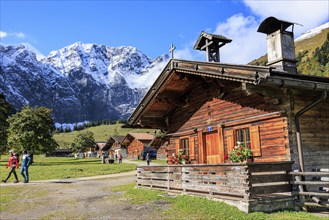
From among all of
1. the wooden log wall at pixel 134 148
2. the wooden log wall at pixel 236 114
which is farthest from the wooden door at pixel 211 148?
the wooden log wall at pixel 134 148

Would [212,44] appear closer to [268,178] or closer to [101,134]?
[268,178]

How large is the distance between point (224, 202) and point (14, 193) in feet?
35.1

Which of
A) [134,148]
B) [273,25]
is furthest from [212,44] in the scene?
[134,148]

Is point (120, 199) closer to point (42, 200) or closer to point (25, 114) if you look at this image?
point (42, 200)

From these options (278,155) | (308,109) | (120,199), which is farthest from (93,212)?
(308,109)

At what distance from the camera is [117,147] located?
9394 centimetres

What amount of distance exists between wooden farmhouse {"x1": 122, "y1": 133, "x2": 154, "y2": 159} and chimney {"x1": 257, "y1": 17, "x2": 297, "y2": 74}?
63.6 m

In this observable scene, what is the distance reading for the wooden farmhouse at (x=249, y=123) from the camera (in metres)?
10.7

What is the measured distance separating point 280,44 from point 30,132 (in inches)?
1812

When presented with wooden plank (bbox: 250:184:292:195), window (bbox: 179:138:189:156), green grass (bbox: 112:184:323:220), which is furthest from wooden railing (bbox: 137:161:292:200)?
window (bbox: 179:138:189:156)

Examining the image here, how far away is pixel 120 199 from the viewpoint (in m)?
13.4

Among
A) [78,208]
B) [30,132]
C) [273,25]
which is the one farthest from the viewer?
[30,132]

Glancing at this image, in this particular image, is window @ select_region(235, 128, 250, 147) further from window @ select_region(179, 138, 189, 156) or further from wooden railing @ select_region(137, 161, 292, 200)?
window @ select_region(179, 138, 189, 156)

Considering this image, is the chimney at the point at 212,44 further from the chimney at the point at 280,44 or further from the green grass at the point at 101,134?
the green grass at the point at 101,134
